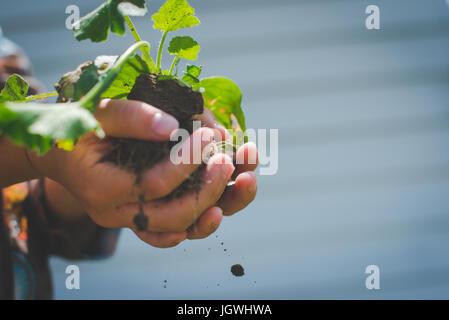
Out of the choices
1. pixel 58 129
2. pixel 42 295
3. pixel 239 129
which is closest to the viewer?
pixel 58 129

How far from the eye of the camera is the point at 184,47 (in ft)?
2.71

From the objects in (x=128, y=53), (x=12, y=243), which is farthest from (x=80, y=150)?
(x=12, y=243)

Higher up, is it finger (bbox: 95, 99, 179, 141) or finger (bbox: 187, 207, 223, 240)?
finger (bbox: 95, 99, 179, 141)

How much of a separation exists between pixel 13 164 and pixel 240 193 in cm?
54

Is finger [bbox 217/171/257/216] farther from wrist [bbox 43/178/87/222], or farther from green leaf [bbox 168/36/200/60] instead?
wrist [bbox 43/178/87/222]

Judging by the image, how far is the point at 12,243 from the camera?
125 cm

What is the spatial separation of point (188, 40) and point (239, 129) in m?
0.31

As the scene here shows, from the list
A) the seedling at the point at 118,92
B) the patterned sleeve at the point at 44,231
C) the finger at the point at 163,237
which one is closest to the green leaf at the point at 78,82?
the seedling at the point at 118,92

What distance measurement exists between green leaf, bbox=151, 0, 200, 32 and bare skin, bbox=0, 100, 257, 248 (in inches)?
11.8

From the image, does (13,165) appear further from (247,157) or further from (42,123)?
(247,157)

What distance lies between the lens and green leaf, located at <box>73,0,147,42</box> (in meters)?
0.69

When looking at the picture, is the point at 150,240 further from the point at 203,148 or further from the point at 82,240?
the point at 82,240

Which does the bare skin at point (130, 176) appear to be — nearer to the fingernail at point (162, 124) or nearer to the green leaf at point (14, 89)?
the fingernail at point (162, 124)

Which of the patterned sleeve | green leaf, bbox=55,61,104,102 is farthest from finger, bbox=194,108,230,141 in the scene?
the patterned sleeve
